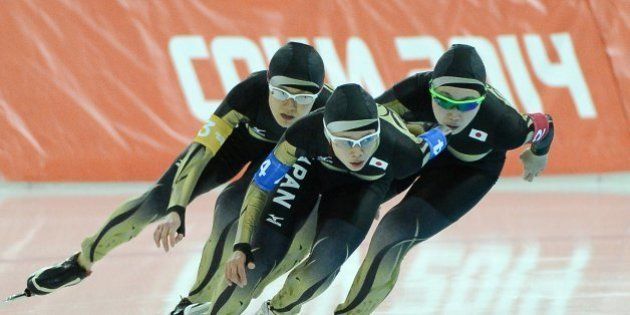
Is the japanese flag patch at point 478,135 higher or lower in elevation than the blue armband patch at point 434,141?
lower

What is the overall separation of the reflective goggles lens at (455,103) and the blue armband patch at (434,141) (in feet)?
0.42

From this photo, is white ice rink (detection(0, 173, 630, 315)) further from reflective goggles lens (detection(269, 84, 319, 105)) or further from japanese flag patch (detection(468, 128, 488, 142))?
reflective goggles lens (detection(269, 84, 319, 105))

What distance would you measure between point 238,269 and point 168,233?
0.36 meters

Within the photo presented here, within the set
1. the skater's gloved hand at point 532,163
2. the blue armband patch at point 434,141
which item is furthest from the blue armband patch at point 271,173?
the skater's gloved hand at point 532,163

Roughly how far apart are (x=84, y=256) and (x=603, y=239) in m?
3.74

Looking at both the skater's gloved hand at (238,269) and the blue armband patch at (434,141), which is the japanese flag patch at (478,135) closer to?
the blue armband patch at (434,141)

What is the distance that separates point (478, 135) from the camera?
5238 mm

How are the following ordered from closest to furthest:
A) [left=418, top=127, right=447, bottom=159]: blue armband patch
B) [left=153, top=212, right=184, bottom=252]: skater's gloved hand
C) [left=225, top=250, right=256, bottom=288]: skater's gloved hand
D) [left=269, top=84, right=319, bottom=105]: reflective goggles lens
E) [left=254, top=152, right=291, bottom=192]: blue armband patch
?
[left=225, top=250, right=256, bottom=288]: skater's gloved hand
[left=153, top=212, right=184, bottom=252]: skater's gloved hand
[left=254, top=152, right=291, bottom=192]: blue armband patch
[left=418, top=127, right=447, bottom=159]: blue armband patch
[left=269, top=84, right=319, bottom=105]: reflective goggles lens

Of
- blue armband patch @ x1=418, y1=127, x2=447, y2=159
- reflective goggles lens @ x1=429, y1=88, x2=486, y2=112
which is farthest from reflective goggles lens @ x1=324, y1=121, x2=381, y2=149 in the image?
reflective goggles lens @ x1=429, y1=88, x2=486, y2=112

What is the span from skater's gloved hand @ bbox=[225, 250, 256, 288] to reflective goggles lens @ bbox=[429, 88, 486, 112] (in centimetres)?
116

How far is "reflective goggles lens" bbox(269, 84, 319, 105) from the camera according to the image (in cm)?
518

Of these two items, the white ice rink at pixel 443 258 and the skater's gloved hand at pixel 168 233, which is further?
the white ice rink at pixel 443 258

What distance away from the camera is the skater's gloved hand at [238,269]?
4.53m

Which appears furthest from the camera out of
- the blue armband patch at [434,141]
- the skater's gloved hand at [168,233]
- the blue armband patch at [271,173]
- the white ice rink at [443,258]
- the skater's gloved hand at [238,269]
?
the white ice rink at [443,258]
